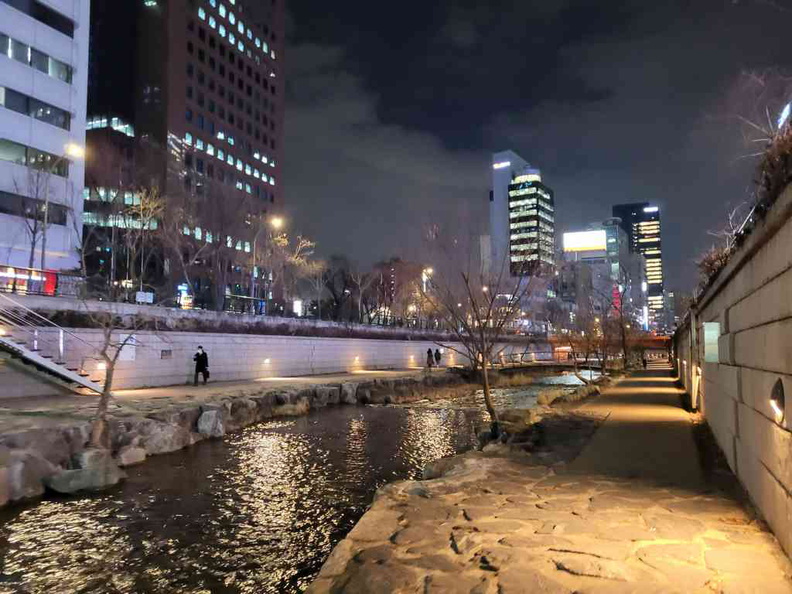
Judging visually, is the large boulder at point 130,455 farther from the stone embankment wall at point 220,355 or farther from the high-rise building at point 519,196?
the high-rise building at point 519,196

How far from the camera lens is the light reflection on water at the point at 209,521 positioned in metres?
6.84

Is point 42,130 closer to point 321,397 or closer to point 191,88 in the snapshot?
point 321,397

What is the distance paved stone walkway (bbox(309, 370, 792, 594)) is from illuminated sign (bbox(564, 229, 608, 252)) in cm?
10373

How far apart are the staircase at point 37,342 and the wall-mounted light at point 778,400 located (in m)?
18.0

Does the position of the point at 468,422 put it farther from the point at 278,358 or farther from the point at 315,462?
the point at 278,358

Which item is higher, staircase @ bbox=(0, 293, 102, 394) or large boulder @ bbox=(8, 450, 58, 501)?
staircase @ bbox=(0, 293, 102, 394)

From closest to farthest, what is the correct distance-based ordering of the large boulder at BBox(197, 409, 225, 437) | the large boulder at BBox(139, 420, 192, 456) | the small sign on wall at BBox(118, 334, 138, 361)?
1. the large boulder at BBox(139, 420, 192, 456)
2. the large boulder at BBox(197, 409, 225, 437)
3. the small sign on wall at BBox(118, 334, 138, 361)

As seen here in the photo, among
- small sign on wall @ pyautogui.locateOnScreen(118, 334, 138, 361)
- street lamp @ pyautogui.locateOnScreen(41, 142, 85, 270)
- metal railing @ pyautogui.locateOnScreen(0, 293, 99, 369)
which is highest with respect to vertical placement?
street lamp @ pyautogui.locateOnScreen(41, 142, 85, 270)

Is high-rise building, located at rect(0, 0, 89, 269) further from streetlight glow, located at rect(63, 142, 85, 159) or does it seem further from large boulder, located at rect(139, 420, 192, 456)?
large boulder, located at rect(139, 420, 192, 456)

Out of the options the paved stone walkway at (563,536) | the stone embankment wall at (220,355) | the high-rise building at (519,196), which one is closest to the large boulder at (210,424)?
the stone embankment wall at (220,355)

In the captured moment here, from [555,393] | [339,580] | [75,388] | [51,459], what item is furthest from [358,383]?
[339,580]

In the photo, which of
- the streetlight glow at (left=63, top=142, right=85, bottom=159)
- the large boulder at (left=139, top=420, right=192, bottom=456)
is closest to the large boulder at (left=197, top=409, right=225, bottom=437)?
the large boulder at (left=139, top=420, right=192, bottom=456)

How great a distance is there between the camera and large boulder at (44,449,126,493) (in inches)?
405

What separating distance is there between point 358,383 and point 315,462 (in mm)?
14537
